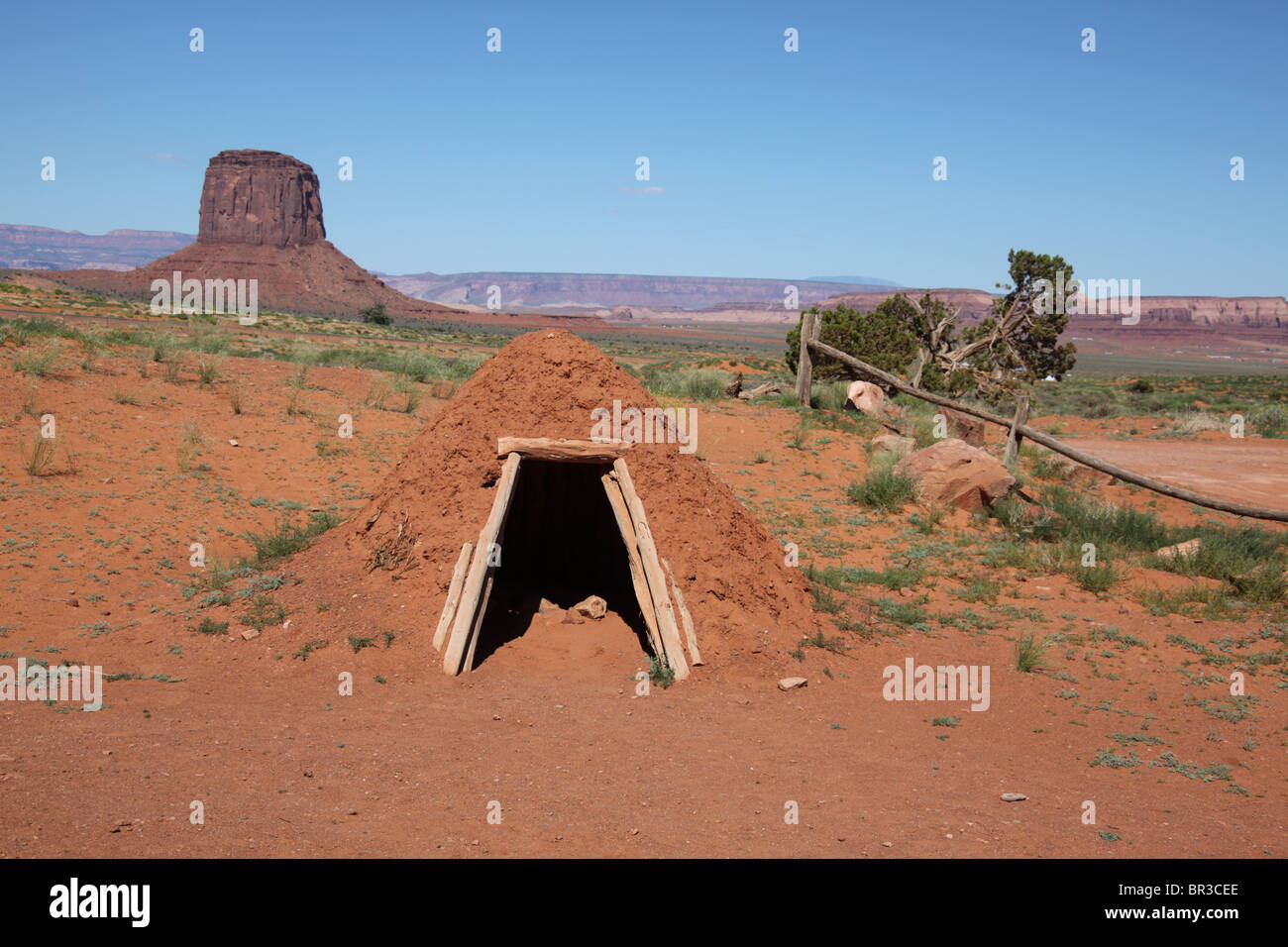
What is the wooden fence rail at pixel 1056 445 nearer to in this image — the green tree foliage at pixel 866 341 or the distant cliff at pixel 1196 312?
the green tree foliage at pixel 866 341

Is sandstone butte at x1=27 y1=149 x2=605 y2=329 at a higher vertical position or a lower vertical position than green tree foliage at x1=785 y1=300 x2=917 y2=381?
higher

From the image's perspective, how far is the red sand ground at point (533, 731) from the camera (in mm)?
3986

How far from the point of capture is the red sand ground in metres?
3.99

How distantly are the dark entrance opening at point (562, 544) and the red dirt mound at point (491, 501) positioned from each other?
2.39ft

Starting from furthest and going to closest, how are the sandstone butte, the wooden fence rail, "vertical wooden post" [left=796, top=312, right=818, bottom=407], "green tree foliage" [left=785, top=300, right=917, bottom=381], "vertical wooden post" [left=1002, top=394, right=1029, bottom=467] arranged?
the sandstone butte → "green tree foliage" [left=785, top=300, right=917, bottom=381] → "vertical wooden post" [left=796, top=312, right=818, bottom=407] → "vertical wooden post" [left=1002, top=394, right=1029, bottom=467] → the wooden fence rail

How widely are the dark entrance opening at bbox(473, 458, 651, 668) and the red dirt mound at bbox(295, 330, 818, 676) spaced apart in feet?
2.39

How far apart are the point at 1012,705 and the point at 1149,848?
1882 millimetres

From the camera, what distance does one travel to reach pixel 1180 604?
773 cm

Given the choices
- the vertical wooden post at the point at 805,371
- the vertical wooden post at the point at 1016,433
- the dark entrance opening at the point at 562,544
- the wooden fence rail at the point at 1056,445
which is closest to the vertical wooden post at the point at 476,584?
the dark entrance opening at the point at 562,544

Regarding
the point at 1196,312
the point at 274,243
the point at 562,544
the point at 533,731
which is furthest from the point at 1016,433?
the point at 1196,312

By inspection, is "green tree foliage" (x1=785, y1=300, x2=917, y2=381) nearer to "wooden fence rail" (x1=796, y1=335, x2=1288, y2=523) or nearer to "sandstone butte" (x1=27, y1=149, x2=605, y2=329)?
"wooden fence rail" (x1=796, y1=335, x2=1288, y2=523)

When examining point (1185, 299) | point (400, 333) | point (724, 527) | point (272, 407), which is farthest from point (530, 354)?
point (1185, 299)


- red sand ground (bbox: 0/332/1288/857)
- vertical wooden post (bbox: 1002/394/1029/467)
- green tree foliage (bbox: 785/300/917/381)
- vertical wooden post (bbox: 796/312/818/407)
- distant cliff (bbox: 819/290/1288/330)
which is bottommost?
red sand ground (bbox: 0/332/1288/857)

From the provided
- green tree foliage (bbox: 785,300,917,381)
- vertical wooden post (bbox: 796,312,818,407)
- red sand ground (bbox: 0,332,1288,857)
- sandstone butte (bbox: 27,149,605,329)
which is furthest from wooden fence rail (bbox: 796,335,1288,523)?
sandstone butte (bbox: 27,149,605,329)
